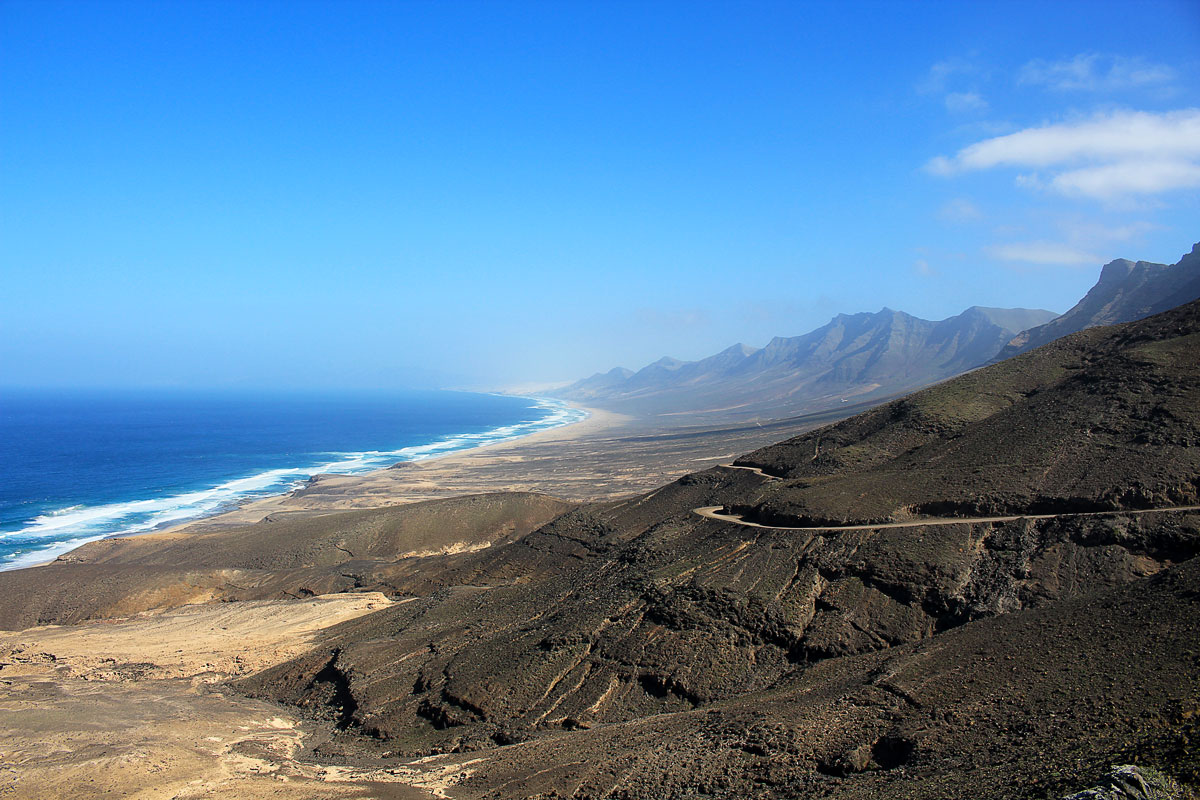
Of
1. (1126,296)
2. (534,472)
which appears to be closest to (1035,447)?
(534,472)

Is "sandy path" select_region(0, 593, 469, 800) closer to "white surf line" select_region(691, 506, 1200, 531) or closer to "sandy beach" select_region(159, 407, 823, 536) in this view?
"white surf line" select_region(691, 506, 1200, 531)

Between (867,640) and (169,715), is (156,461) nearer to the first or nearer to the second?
(169,715)

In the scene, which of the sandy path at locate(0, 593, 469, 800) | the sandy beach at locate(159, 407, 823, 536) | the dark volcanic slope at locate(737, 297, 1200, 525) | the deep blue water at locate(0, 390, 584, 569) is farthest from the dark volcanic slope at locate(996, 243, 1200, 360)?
the deep blue water at locate(0, 390, 584, 569)

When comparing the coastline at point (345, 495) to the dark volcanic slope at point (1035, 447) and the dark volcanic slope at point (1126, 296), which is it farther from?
the dark volcanic slope at point (1126, 296)

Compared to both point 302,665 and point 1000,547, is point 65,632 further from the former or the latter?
point 1000,547

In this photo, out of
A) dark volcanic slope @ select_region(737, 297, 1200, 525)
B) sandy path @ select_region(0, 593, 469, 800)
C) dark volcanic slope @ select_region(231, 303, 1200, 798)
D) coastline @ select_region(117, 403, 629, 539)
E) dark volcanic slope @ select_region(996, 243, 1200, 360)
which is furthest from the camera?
dark volcanic slope @ select_region(996, 243, 1200, 360)

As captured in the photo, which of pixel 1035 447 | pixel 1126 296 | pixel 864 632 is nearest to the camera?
pixel 864 632

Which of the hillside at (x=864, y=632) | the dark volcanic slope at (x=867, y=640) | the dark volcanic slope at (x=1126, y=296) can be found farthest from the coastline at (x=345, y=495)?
the dark volcanic slope at (x=1126, y=296)
